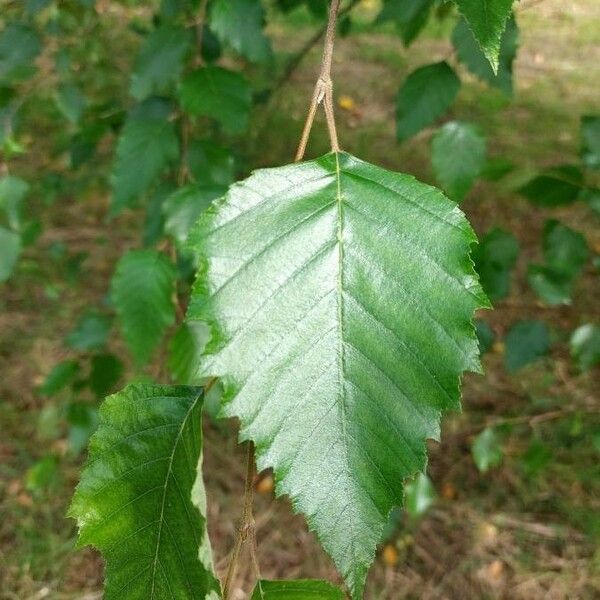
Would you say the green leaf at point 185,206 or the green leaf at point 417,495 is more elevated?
the green leaf at point 185,206

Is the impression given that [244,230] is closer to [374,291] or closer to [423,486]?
[374,291]

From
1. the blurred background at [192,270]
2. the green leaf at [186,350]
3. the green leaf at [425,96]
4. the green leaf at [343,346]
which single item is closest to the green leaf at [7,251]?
the blurred background at [192,270]

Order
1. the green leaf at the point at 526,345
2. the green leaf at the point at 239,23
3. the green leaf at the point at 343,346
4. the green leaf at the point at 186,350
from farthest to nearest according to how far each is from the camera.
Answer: the green leaf at the point at 526,345 → the green leaf at the point at 239,23 → the green leaf at the point at 186,350 → the green leaf at the point at 343,346

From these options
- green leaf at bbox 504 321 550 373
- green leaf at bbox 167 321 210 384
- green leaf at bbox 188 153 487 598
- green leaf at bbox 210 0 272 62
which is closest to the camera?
green leaf at bbox 188 153 487 598

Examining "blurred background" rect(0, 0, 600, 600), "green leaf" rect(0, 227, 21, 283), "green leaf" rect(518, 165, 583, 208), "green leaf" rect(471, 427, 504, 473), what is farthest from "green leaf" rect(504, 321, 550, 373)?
"green leaf" rect(0, 227, 21, 283)

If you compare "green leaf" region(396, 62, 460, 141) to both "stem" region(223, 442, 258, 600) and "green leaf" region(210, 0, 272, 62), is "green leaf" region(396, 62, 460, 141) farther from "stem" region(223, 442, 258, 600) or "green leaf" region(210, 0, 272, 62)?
"stem" region(223, 442, 258, 600)

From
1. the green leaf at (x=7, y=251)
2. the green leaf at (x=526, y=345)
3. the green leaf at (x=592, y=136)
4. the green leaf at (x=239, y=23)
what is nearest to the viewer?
the green leaf at (x=239, y=23)

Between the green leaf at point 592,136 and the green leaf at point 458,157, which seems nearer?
the green leaf at point 458,157

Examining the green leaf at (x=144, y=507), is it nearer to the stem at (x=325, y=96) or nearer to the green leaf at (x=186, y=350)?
the stem at (x=325, y=96)
